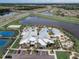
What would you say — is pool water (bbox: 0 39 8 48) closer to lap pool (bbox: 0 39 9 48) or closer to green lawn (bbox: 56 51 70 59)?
lap pool (bbox: 0 39 9 48)

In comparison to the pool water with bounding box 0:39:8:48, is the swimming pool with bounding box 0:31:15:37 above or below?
above

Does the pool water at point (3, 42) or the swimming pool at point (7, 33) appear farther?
the swimming pool at point (7, 33)

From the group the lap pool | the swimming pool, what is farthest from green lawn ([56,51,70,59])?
the swimming pool

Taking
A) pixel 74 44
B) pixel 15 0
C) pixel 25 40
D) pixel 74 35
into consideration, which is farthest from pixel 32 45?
pixel 15 0

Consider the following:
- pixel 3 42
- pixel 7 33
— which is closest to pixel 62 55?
pixel 3 42

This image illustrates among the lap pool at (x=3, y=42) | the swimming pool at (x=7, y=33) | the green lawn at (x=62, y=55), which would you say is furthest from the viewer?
the swimming pool at (x=7, y=33)

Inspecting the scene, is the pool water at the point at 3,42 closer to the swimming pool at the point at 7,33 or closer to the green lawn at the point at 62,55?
the swimming pool at the point at 7,33

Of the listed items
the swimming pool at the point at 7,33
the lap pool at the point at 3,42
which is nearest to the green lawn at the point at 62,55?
the lap pool at the point at 3,42

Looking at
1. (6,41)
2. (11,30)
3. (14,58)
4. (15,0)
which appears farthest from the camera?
(15,0)

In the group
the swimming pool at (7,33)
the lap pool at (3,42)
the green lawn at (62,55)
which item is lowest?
the green lawn at (62,55)

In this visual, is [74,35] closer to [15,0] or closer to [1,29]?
[1,29]

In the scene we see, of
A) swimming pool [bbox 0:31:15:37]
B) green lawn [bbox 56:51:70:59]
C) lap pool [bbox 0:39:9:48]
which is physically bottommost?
green lawn [bbox 56:51:70:59]
